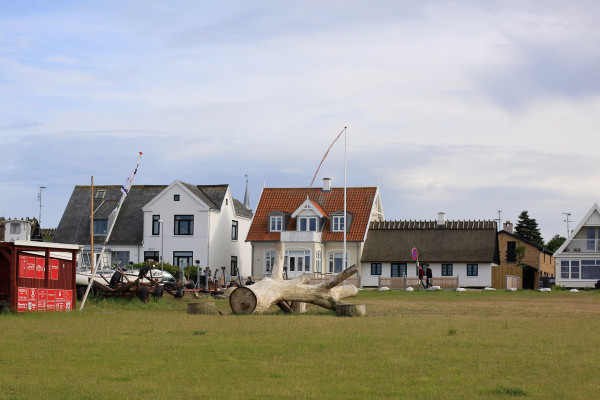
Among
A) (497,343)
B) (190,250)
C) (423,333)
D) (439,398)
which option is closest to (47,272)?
(423,333)

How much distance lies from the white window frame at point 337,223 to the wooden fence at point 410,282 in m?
11.0

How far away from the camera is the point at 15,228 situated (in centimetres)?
6875

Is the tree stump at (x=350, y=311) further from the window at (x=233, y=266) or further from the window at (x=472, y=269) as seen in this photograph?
the window at (x=233, y=266)

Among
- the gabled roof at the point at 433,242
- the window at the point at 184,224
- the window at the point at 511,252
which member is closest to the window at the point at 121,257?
the window at the point at 184,224

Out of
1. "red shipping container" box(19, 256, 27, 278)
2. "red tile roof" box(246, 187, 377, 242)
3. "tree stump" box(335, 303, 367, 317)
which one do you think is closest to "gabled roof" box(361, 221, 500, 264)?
"red tile roof" box(246, 187, 377, 242)

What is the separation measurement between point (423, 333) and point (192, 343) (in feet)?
18.2

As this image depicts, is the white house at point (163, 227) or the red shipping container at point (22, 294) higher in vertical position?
the white house at point (163, 227)

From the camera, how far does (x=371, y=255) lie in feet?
198

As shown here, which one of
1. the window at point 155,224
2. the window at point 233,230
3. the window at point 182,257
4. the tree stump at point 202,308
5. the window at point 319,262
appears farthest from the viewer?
the window at point 233,230

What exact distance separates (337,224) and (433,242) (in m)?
8.15

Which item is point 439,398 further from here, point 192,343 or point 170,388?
point 192,343

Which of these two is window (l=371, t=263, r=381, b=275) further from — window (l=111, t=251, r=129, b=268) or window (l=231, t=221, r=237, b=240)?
window (l=111, t=251, r=129, b=268)

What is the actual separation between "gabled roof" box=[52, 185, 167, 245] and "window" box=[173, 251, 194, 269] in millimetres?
3307

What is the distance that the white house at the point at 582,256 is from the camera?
2392 inches
